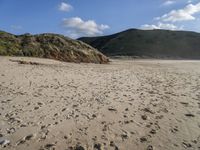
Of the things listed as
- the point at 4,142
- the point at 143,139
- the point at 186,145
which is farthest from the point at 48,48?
the point at 186,145

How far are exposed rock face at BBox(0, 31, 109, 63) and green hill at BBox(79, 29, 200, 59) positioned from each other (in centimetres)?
4093

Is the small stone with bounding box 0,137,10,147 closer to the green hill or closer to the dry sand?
the dry sand

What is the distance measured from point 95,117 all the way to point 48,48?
14807mm

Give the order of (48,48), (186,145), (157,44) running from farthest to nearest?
(157,44) < (48,48) < (186,145)

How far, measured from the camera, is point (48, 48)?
767 inches

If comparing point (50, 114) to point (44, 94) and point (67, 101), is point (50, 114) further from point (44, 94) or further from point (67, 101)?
point (44, 94)

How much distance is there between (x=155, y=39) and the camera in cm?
7825

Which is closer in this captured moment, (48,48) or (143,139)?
(143,139)

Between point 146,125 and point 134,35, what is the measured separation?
3172 inches

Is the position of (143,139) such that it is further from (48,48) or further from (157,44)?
(157,44)

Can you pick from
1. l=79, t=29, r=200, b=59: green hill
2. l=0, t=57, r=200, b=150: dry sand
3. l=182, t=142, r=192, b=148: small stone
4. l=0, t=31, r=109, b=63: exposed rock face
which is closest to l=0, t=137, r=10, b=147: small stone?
l=0, t=57, r=200, b=150: dry sand

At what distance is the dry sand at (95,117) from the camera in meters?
4.48

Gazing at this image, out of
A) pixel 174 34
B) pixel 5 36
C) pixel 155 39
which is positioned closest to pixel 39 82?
pixel 5 36

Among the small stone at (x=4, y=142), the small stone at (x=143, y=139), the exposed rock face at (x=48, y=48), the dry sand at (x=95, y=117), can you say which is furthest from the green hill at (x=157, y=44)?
the small stone at (x=4, y=142)
